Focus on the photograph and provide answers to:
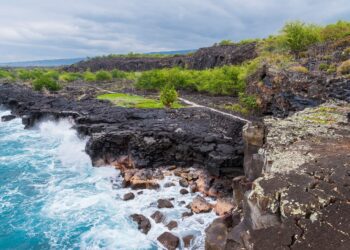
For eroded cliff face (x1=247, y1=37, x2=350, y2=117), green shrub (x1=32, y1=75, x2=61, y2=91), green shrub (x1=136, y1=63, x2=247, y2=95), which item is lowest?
green shrub (x1=32, y1=75, x2=61, y2=91)

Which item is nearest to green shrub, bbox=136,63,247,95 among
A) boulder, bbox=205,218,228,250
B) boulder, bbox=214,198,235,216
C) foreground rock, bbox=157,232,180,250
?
boulder, bbox=214,198,235,216

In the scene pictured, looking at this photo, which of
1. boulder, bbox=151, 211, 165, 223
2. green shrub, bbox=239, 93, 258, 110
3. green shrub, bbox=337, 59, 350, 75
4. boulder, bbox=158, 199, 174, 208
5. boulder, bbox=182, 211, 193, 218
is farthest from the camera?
green shrub, bbox=239, 93, 258, 110

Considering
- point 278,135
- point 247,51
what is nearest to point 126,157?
point 278,135

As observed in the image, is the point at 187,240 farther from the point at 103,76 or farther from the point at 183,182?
the point at 103,76

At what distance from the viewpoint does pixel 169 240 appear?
676 inches

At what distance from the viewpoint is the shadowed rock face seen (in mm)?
25970

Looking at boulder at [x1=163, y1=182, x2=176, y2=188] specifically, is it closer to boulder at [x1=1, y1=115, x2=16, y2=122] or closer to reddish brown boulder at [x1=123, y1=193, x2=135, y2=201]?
reddish brown boulder at [x1=123, y1=193, x2=135, y2=201]

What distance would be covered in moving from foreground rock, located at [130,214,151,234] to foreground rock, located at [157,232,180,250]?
1420 millimetres

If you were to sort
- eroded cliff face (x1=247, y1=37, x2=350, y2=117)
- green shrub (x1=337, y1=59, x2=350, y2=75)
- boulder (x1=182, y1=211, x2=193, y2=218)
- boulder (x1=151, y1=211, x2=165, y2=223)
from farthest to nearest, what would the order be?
green shrub (x1=337, y1=59, x2=350, y2=75) < eroded cliff face (x1=247, y1=37, x2=350, y2=117) < boulder (x1=182, y1=211, x2=193, y2=218) < boulder (x1=151, y1=211, x2=165, y2=223)

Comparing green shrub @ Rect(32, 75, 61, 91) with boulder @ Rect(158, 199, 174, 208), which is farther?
green shrub @ Rect(32, 75, 61, 91)

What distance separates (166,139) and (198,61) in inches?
3338

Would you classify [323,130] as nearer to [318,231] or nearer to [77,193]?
[318,231]

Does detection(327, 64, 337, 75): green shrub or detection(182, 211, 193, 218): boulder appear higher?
detection(327, 64, 337, 75): green shrub

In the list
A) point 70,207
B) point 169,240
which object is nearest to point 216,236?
point 169,240
